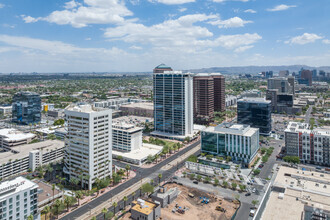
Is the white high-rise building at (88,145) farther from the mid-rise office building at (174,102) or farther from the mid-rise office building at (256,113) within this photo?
the mid-rise office building at (256,113)

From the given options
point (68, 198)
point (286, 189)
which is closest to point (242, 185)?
point (286, 189)

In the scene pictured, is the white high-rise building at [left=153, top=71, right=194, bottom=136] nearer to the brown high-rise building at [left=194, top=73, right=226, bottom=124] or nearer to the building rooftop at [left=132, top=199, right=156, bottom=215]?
the brown high-rise building at [left=194, top=73, right=226, bottom=124]

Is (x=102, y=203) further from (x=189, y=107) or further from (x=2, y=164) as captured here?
(x=189, y=107)

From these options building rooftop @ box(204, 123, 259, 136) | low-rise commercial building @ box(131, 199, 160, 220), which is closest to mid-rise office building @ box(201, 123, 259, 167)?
building rooftop @ box(204, 123, 259, 136)

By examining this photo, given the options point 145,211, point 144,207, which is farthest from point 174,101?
point 145,211

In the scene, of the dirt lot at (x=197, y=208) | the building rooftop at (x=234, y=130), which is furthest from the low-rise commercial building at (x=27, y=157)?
the building rooftop at (x=234, y=130)
